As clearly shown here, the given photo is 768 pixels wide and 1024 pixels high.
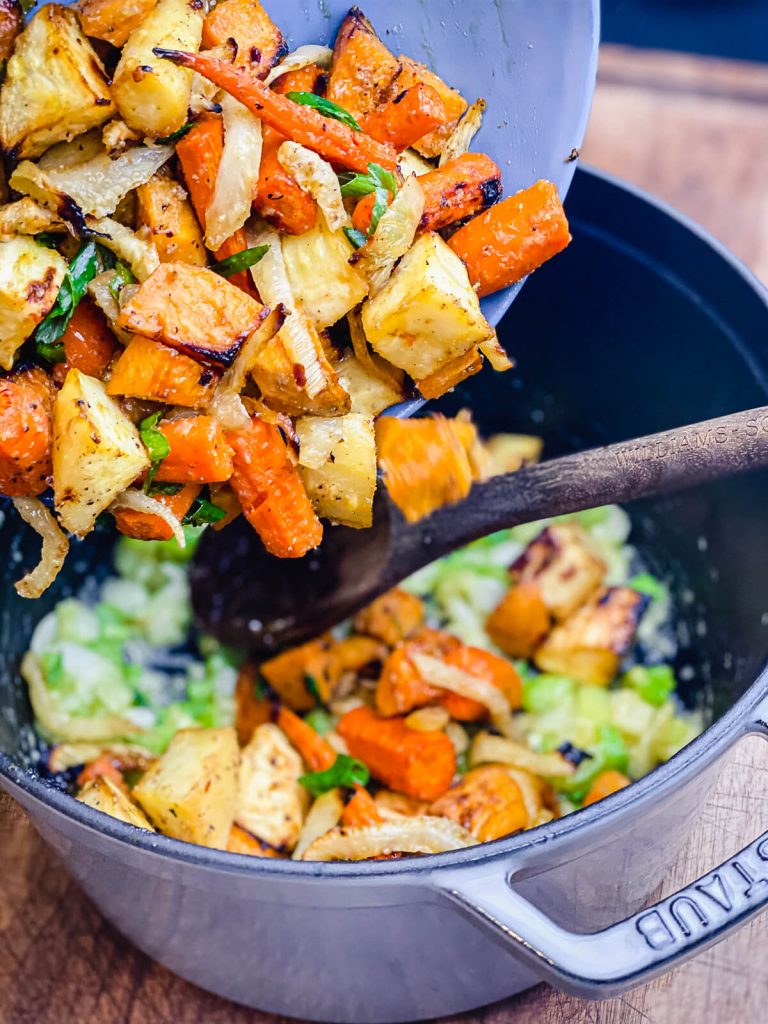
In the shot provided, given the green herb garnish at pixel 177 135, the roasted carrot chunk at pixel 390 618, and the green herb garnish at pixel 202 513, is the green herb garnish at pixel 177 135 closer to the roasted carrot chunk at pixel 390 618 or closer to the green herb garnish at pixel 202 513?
the green herb garnish at pixel 202 513

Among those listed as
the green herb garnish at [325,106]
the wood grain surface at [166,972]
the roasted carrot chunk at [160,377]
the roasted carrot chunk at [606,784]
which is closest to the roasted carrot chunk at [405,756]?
the roasted carrot chunk at [606,784]

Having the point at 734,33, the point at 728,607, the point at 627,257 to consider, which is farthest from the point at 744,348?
the point at 734,33

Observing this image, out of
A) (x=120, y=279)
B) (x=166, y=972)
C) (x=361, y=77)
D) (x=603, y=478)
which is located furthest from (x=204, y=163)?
(x=166, y=972)

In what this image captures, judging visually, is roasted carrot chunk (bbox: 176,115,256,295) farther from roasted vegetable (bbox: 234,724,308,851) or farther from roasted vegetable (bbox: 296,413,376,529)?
roasted vegetable (bbox: 234,724,308,851)

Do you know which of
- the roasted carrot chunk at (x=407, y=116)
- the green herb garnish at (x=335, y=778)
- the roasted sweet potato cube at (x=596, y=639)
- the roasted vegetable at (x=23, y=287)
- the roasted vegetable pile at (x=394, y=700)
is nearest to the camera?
the roasted vegetable at (x=23, y=287)

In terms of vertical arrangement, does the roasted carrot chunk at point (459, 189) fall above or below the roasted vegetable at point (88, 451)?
above

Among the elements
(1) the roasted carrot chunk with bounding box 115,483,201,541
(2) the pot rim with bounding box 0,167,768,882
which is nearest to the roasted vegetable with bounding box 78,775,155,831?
(2) the pot rim with bounding box 0,167,768,882
